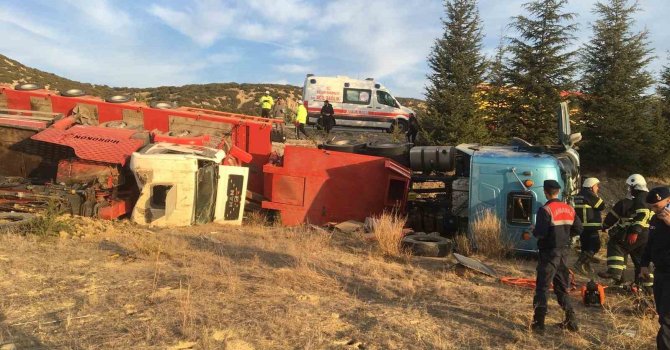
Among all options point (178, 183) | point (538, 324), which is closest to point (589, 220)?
point (538, 324)

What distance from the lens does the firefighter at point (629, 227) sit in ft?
20.3

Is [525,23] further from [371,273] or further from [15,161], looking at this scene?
[15,161]

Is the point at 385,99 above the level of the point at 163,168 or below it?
above

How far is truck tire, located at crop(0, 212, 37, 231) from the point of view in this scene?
22.6ft

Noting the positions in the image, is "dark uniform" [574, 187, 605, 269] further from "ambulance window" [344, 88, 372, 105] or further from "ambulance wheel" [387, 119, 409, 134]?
"ambulance window" [344, 88, 372, 105]

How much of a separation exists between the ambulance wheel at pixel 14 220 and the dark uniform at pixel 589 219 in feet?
25.8

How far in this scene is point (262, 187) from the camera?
10.6 m

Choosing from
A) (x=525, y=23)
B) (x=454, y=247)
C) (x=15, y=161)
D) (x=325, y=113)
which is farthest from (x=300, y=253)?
(x=525, y=23)

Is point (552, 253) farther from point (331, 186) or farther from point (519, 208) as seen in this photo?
point (331, 186)

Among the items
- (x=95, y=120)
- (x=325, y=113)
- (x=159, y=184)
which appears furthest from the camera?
(x=325, y=113)

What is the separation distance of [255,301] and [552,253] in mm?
2798

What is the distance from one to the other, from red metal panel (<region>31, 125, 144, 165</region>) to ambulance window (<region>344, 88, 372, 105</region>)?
12960mm

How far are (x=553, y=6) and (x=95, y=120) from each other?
50.9ft

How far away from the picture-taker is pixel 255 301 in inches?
191
